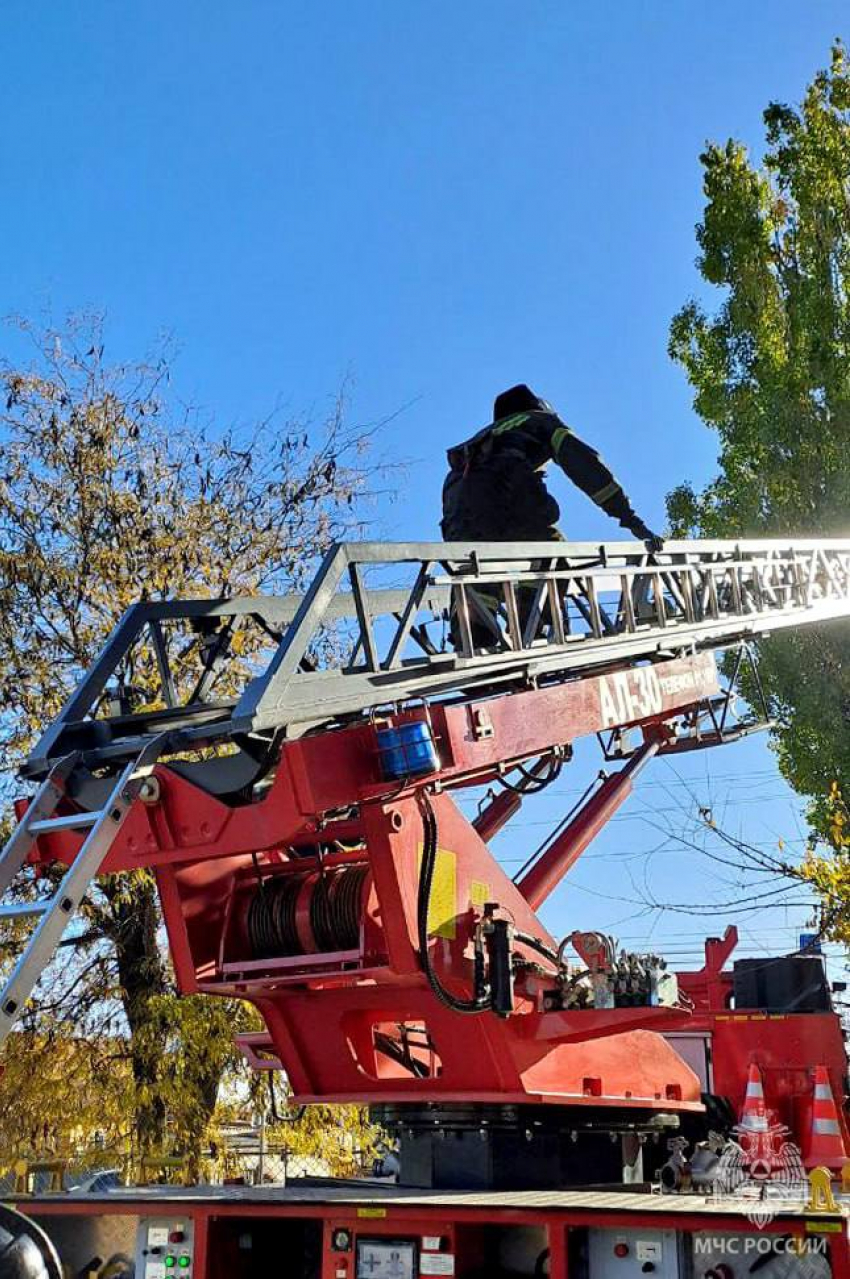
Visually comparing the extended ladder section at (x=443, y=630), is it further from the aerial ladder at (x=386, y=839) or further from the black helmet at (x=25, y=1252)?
the black helmet at (x=25, y=1252)

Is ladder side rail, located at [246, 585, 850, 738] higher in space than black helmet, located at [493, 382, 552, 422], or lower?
lower

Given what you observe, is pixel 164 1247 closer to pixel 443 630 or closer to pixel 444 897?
pixel 444 897

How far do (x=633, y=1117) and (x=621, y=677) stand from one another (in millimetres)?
2452

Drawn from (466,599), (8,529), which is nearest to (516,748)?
(466,599)

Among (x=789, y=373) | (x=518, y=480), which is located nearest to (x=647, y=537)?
(x=518, y=480)

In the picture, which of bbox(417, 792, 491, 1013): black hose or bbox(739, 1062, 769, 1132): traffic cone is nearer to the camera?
bbox(417, 792, 491, 1013): black hose

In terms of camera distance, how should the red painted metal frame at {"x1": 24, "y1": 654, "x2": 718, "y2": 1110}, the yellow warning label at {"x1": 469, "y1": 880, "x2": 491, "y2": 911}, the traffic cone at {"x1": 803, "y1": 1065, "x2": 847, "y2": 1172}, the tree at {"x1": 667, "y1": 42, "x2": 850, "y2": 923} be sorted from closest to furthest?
the red painted metal frame at {"x1": 24, "y1": 654, "x2": 718, "y2": 1110} → the yellow warning label at {"x1": 469, "y1": 880, "x2": 491, "y2": 911} → the traffic cone at {"x1": 803, "y1": 1065, "x2": 847, "y2": 1172} → the tree at {"x1": 667, "y1": 42, "x2": 850, "y2": 923}

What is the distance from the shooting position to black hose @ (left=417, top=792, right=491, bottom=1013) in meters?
6.10

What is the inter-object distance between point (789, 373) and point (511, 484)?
413 inches

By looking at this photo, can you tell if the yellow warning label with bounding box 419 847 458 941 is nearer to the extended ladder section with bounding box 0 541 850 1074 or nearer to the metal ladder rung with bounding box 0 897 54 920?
the extended ladder section with bounding box 0 541 850 1074

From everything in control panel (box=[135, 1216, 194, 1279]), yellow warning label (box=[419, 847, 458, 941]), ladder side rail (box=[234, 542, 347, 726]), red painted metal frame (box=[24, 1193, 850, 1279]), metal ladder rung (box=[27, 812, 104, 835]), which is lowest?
control panel (box=[135, 1216, 194, 1279])

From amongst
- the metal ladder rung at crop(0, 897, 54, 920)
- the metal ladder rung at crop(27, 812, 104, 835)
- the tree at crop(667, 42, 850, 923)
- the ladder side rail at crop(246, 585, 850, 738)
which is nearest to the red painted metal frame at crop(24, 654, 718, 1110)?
the ladder side rail at crop(246, 585, 850, 738)

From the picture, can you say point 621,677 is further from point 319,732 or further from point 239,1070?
point 239,1070

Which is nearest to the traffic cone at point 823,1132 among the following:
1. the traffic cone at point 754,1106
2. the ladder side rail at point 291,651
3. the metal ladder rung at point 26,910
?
the traffic cone at point 754,1106
